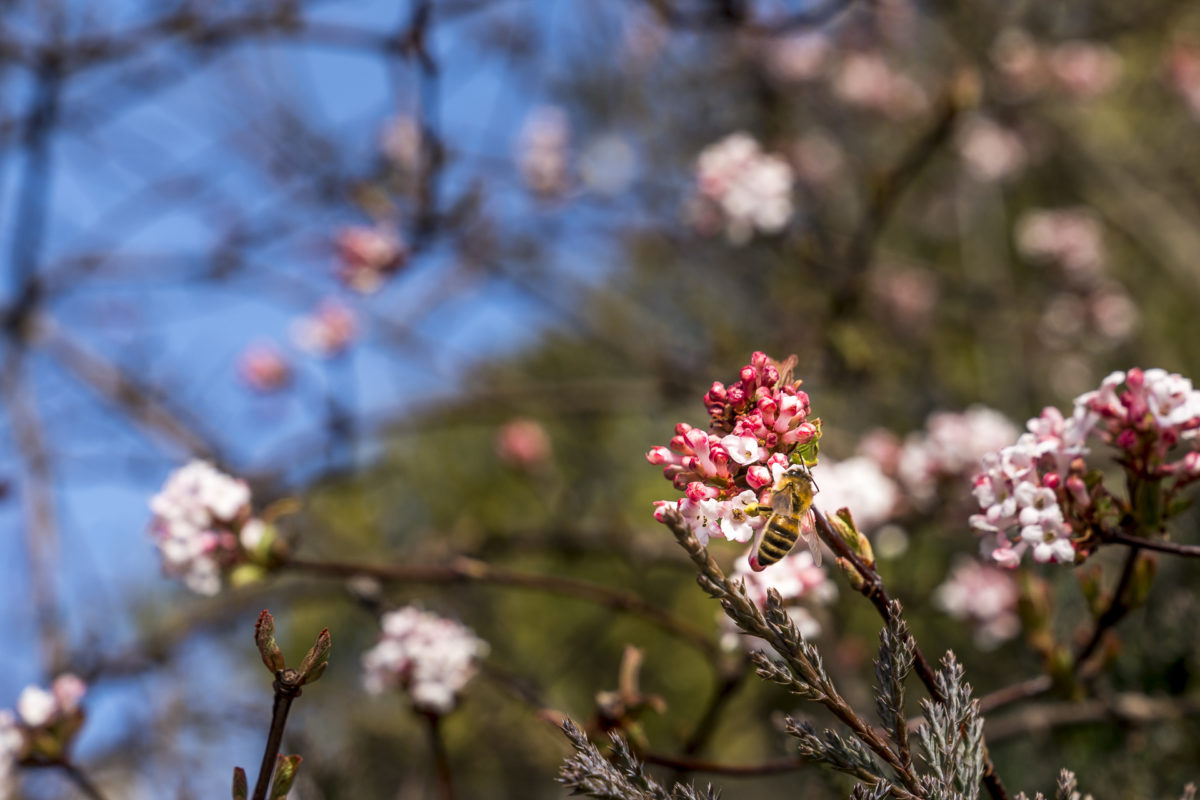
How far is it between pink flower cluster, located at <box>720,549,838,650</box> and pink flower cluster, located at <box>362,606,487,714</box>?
529 millimetres

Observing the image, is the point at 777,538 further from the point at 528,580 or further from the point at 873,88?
the point at 873,88

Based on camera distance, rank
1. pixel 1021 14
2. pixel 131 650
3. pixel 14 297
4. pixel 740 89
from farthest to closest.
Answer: pixel 740 89 < pixel 1021 14 < pixel 14 297 < pixel 131 650

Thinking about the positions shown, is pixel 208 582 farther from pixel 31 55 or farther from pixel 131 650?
pixel 31 55

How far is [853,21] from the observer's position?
18.2ft

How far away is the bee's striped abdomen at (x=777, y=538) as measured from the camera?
3.37 feet

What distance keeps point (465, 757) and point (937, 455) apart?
303cm

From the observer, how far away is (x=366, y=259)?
333cm

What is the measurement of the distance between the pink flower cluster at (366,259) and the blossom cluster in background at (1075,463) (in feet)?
8.40

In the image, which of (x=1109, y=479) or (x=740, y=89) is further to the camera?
(x=740, y=89)

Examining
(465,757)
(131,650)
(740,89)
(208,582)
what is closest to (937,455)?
(208,582)

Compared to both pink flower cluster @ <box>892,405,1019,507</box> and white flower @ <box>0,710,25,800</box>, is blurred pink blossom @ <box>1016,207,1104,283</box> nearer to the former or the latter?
pink flower cluster @ <box>892,405,1019,507</box>

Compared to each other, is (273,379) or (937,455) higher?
(937,455)

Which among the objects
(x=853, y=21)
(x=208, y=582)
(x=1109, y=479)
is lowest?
(x=208, y=582)

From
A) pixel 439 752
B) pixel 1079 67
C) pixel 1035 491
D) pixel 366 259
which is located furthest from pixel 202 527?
pixel 1079 67
